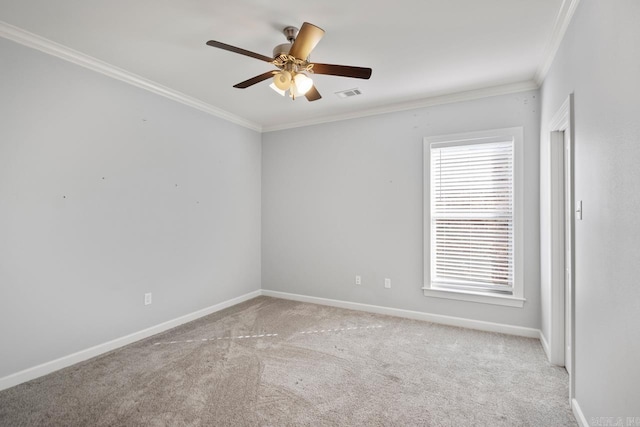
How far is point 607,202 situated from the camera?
1.57m

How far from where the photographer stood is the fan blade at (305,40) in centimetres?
194

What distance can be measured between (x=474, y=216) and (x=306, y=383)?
252cm

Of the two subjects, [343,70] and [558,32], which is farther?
[558,32]

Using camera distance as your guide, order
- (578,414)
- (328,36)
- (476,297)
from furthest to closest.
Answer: (476,297) < (328,36) < (578,414)

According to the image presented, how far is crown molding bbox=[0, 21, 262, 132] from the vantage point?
2.41m

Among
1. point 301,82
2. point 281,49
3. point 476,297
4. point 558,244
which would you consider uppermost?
point 281,49

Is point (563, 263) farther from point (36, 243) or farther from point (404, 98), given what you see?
point (36, 243)

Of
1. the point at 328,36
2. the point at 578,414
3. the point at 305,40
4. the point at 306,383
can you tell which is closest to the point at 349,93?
the point at 328,36

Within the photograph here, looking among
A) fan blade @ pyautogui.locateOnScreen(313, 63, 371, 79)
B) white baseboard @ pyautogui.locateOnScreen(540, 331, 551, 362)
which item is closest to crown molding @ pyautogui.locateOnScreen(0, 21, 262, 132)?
fan blade @ pyautogui.locateOnScreen(313, 63, 371, 79)

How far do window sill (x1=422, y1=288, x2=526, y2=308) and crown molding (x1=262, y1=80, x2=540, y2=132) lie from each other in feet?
7.13

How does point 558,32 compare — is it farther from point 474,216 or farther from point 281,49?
point 281,49

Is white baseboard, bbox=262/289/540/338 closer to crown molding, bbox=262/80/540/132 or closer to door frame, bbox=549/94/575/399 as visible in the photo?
door frame, bbox=549/94/575/399

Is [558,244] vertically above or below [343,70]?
below

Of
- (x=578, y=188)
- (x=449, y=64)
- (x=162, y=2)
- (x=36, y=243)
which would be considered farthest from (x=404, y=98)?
(x=36, y=243)
